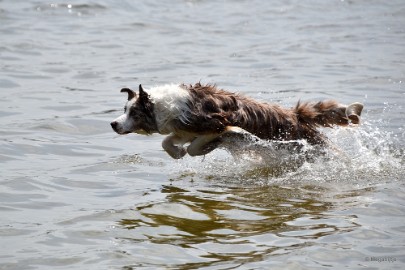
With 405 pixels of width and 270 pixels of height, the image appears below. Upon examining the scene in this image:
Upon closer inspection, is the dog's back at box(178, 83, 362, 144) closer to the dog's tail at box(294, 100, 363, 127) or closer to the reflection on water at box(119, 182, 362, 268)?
the dog's tail at box(294, 100, 363, 127)

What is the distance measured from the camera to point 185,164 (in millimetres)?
9086

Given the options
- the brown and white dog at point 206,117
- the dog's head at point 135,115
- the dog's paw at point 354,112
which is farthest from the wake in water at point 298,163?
the dog's head at point 135,115

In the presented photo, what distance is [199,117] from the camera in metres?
8.08

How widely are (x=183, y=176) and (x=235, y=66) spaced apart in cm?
588

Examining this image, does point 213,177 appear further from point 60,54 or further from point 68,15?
point 68,15

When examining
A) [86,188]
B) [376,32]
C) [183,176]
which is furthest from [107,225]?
[376,32]

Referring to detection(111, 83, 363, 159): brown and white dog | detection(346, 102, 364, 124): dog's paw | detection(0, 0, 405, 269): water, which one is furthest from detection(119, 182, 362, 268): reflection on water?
detection(346, 102, 364, 124): dog's paw

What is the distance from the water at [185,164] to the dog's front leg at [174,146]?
286 millimetres

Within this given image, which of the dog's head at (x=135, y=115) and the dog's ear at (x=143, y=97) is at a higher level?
the dog's ear at (x=143, y=97)

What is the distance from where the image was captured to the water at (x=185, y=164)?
21.3 feet

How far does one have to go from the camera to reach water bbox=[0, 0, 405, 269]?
21.3 ft

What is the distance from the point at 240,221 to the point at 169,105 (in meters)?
1.56

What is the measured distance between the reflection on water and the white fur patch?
681 mm

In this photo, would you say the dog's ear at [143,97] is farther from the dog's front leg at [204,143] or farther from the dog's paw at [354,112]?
the dog's paw at [354,112]
